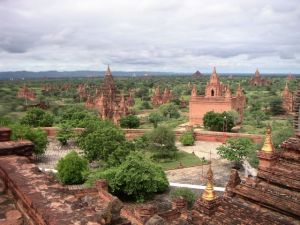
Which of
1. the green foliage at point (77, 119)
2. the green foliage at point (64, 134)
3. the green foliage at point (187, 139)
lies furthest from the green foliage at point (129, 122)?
the green foliage at point (64, 134)

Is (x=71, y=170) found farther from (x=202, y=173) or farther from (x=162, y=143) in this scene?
(x=162, y=143)

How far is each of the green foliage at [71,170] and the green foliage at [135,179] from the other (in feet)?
8.11

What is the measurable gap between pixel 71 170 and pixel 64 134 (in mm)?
10728

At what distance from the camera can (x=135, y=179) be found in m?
17.4

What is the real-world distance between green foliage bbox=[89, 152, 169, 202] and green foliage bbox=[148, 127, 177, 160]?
8.62 meters

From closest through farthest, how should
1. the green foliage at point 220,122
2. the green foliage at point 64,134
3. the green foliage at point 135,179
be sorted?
the green foliage at point 135,179, the green foliage at point 64,134, the green foliage at point 220,122

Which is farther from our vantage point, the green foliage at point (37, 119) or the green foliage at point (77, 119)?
the green foliage at point (37, 119)

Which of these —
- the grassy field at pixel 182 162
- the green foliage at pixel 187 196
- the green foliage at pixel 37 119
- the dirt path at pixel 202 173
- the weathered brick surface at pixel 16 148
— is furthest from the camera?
the green foliage at pixel 37 119

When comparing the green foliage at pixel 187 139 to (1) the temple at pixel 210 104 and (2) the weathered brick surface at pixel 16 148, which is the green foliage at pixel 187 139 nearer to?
(1) the temple at pixel 210 104

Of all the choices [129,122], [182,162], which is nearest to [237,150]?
[182,162]

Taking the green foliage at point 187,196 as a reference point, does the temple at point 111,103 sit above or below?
above

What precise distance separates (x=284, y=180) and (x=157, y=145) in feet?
67.4

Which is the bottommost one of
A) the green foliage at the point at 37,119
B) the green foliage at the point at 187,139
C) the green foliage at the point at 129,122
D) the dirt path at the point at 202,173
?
the dirt path at the point at 202,173

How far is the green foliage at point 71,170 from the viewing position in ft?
66.6
